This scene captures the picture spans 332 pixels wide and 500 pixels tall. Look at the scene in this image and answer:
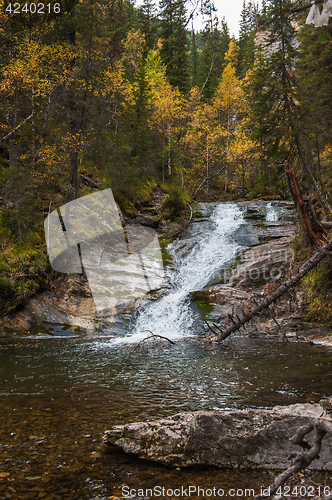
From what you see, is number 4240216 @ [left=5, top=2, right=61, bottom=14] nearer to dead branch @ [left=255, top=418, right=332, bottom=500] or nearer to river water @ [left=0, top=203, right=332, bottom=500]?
river water @ [left=0, top=203, right=332, bottom=500]

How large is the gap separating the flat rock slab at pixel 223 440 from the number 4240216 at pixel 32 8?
16.9 metres

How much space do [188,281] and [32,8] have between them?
1504 centimetres

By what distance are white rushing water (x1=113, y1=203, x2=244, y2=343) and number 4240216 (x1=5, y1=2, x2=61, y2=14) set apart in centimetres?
1404

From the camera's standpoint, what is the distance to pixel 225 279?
1452 centimetres

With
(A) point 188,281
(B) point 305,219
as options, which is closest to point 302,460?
(B) point 305,219

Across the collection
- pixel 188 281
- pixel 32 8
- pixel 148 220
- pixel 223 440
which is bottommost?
pixel 188 281

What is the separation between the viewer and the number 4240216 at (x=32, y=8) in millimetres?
13693

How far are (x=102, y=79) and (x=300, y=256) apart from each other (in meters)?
13.7

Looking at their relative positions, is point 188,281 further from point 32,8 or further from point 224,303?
point 32,8

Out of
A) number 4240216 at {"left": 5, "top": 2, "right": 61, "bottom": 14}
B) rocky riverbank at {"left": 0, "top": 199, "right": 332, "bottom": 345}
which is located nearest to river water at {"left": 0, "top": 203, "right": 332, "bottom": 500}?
rocky riverbank at {"left": 0, "top": 199, "right": 332, "bottom": 345}

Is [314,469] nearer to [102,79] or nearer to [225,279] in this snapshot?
[225,279]

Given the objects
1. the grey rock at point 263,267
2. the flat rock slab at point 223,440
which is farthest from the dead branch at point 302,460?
the grey rock at point 263,267

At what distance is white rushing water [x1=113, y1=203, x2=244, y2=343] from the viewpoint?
40.5ft

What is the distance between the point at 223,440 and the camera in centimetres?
324
